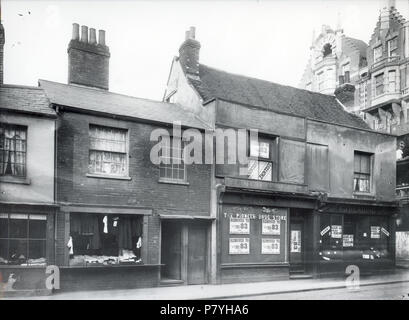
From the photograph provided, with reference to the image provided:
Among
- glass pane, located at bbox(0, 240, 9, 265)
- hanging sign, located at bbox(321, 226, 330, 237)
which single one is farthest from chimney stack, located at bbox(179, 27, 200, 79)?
glass pane, located at bbox(0, 240, 9, 265)

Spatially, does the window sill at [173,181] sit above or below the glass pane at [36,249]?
above

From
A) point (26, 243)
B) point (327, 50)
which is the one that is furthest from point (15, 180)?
point (327, 50)

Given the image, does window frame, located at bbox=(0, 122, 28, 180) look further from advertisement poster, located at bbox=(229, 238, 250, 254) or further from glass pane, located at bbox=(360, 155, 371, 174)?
glass pane, located at bbox=(360, 155, 371, 174)

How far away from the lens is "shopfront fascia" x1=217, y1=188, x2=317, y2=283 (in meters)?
15.4

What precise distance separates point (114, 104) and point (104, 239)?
471 centimetres

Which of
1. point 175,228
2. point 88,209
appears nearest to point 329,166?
point 175,228

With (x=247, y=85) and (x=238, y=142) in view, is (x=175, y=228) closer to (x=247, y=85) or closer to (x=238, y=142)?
(x=238, y=142)

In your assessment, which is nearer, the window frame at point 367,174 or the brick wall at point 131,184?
the brick wall at point 131,184

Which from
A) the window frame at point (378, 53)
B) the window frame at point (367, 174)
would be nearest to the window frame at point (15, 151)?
the window frame at point (367, 174)

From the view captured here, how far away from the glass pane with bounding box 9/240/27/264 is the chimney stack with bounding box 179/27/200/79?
10.2m

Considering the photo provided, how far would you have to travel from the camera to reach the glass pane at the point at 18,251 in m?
11.5

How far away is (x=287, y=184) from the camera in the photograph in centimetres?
1688

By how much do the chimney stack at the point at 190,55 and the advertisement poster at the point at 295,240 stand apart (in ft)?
26.7

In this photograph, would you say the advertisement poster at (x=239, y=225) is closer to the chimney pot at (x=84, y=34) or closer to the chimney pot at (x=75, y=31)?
the chimney pot at (x=84, y=34)
